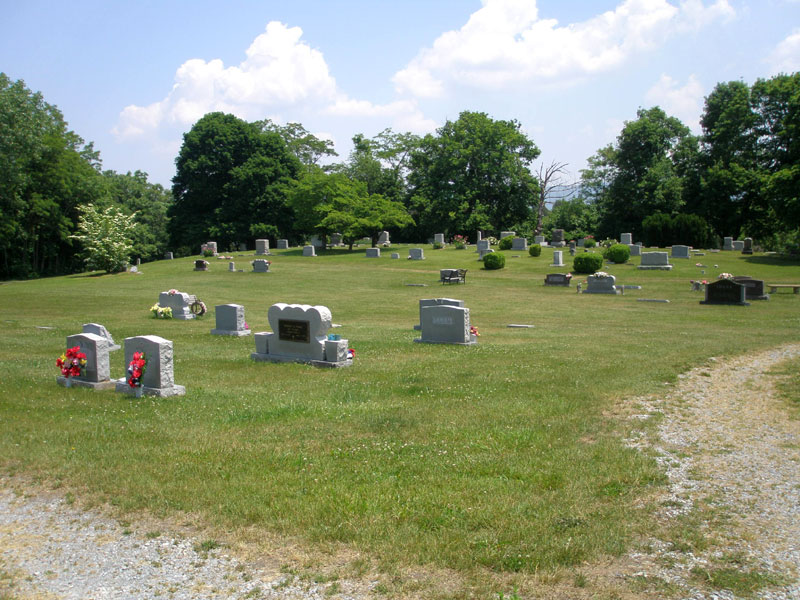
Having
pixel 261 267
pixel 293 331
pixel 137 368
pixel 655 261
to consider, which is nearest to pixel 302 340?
pixel 293 331

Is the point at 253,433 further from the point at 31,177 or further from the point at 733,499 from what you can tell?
the point at 31,177

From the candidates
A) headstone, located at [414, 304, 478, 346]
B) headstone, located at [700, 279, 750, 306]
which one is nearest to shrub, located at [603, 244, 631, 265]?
headstone, located at [700, 279, 750, 306]

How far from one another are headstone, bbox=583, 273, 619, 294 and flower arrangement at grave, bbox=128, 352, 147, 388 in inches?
888

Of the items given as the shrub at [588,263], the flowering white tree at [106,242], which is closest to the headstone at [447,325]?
the shrub at [588,263]

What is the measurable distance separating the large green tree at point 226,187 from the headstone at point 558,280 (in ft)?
110

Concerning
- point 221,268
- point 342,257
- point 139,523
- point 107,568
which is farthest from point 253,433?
point 342,257

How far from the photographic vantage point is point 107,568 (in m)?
4.73

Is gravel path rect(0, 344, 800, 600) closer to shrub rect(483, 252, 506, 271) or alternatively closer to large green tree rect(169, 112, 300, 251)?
shrub rect(483, 252, 506, 271)

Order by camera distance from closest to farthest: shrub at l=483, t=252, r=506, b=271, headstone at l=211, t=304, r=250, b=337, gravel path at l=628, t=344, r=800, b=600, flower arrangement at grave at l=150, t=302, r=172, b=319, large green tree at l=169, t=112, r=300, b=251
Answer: gravel path at l=628, t=344, r=800, b=600 → headstone at l=211, t=304, r=250, b=337 → flower arrangement at grave at l=150, t=302, r=172, b=319 → shrub at l=483, t=252, r=506, b=271 → large green tree at l=169, t=112, r=300, b=251

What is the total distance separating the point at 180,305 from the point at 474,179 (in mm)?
44856

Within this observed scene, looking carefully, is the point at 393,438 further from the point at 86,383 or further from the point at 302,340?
the point at 86,383

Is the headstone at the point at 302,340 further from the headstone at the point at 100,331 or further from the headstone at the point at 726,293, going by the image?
the headstone at the point at 726,293

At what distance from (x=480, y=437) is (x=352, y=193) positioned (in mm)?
47704

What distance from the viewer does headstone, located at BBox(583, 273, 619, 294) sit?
27953 mm
